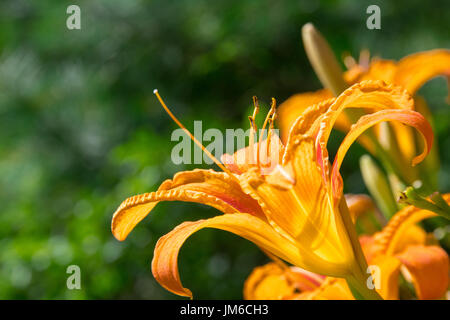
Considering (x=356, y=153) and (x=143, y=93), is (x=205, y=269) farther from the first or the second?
(x=143, y=93)

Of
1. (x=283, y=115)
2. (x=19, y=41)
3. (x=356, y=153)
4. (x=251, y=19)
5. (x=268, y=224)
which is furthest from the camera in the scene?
(x=19, y=41)

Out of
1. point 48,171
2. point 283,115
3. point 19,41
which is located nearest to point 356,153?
point 283,115

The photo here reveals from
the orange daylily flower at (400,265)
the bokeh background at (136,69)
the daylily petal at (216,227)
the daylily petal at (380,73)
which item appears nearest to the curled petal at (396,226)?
the orange daylily flower at (400,265)

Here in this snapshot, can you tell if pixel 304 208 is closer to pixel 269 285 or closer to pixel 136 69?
pixel 269 285

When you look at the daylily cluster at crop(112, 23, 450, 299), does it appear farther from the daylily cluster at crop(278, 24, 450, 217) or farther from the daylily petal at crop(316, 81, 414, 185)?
the daylily cluster at crop(278, 24, 450, 217)

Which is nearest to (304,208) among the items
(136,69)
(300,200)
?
(300,200)

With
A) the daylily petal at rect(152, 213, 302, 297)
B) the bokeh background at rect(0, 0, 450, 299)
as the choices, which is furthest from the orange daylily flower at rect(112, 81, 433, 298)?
the bokeh background at rect(0, 0, 450, 299)
